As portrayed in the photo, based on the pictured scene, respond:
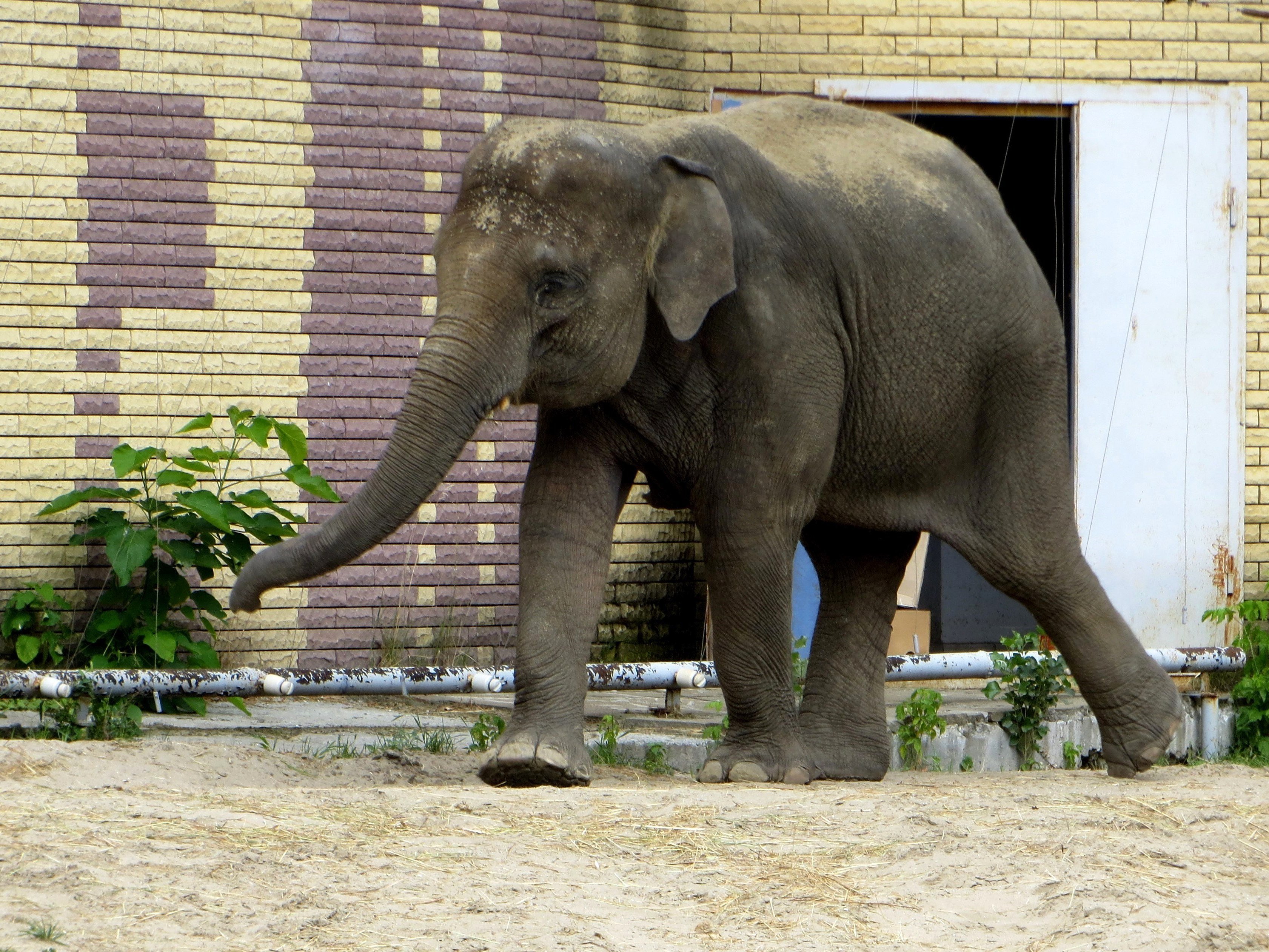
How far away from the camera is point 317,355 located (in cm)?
848

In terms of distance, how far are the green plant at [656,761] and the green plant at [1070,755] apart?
2154 millimetres

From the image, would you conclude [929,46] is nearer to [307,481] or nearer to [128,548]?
[307,481]

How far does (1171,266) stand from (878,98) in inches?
75.0

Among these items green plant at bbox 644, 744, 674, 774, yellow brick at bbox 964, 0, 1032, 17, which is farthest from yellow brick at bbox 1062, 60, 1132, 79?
green plant at bbox 644, 744, 674, 774

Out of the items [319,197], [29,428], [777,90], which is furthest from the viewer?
[777,90]

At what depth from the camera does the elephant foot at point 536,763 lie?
5023 mm

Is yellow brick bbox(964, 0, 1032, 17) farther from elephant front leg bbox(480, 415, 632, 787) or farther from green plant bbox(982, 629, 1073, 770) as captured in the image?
elephant front leg bbox(480, 415, 632, 787)

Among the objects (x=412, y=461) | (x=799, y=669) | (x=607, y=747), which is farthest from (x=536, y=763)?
(x=799, y=669)

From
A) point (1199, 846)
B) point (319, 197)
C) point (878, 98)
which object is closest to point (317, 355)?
point (319, 197)

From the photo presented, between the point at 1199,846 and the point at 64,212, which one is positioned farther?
the point at 64,212

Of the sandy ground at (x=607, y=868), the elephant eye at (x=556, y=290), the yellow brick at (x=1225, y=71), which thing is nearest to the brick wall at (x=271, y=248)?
the elephant eye at (x=556, y=290)

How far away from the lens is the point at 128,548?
7281 millimetres

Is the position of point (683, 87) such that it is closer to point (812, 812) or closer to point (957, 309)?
point (957, 309)

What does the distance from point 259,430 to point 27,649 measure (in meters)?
1.43
